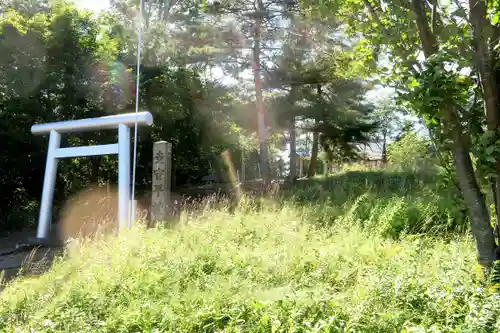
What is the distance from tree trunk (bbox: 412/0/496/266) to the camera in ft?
9.46

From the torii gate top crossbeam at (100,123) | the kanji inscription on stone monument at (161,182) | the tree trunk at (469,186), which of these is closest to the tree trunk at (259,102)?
the kanji inscription on stone monument at (161,182)

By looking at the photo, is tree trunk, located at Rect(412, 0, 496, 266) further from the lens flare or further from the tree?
the lens flare

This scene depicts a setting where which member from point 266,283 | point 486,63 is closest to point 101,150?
point 266,283

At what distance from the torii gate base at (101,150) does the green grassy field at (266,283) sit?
1682mm

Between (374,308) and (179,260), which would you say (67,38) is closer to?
(179,260)

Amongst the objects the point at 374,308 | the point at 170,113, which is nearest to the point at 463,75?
the point at 374,308

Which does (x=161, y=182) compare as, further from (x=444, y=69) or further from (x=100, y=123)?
(x=444, y=69)

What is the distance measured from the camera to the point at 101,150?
804 cm

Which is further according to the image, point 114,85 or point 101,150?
point 114,85

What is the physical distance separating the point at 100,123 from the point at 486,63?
22.5 ft

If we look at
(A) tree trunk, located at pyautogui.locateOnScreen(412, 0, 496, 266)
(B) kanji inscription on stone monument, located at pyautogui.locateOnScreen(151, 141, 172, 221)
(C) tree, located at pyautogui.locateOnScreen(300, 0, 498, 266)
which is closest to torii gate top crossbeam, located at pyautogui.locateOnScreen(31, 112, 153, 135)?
(B) kanji inscription on stone monument, located at pyautogui.locateOnScreen(151, 141, 172, 221)

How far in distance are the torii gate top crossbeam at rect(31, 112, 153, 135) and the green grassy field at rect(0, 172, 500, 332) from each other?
2.40 metres

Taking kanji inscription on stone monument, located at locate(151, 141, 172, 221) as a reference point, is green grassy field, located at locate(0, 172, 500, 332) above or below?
below

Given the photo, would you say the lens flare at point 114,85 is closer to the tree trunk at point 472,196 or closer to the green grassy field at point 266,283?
the green grassy field at point 266,283
